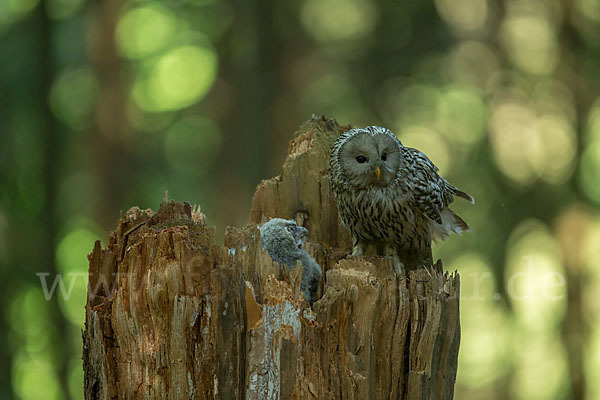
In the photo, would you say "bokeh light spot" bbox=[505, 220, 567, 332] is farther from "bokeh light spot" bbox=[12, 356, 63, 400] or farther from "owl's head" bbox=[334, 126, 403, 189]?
"bokeh light spot" bbox=[12, 356, 63, 400]

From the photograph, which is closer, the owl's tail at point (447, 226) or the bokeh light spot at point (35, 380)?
the owl's tail at point (447, 226)

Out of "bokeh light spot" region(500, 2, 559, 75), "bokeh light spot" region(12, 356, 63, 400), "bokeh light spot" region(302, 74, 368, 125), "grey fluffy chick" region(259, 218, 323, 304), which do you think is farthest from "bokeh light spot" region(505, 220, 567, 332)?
"bokeh light spot" region(12, 356, 63, 400)

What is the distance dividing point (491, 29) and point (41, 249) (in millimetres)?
6371

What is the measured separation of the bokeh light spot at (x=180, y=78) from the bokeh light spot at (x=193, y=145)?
0.97ft

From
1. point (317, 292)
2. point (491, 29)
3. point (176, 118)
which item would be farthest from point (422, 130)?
point (317, 292)

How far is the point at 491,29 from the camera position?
25.7 feet

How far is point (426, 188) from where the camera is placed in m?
3.89

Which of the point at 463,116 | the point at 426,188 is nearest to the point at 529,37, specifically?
the point at 463,116

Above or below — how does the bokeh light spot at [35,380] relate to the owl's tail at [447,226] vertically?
below

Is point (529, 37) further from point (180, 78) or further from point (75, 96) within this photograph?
point (75, 96)

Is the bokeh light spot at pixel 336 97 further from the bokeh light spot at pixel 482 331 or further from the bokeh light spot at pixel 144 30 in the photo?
the bokeh light spot at pixel 482 331

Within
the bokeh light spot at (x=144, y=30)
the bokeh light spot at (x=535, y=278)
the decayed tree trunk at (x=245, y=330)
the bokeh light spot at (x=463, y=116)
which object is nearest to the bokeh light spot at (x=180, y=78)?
the bokeh light spot at (x=144, y=30)

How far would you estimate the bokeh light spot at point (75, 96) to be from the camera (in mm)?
7387

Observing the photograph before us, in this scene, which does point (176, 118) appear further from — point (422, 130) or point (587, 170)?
point (587, 170)
